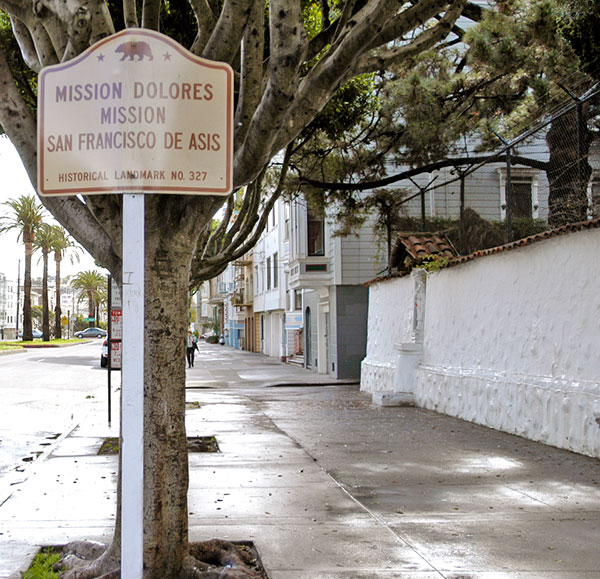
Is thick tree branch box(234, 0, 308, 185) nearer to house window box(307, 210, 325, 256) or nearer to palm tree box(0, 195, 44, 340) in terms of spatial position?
house window box(307, 210, 325, 256)

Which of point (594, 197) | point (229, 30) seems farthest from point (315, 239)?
point (229, 30)

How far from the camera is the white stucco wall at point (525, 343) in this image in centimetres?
902

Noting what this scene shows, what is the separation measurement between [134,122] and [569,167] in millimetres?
7864

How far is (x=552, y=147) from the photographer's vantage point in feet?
35.5

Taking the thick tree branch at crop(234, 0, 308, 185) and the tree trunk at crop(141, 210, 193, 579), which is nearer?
the tree trunk at crop(141, 210, 193, 579)

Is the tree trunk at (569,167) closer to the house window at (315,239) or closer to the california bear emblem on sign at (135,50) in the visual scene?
the california bear emblem on sign at (135,50)

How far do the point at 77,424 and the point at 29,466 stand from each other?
386 cm

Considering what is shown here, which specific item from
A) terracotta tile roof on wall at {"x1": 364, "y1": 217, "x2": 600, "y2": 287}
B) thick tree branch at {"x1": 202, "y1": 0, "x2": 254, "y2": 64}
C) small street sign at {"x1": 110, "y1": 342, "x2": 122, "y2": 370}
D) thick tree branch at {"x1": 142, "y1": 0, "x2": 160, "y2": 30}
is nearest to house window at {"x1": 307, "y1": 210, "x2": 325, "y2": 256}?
terracotta tile roof on wall at {"x1": 364, "y1": 217, "x2": 600, "y2": 287}

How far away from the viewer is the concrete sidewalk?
4.82 meters

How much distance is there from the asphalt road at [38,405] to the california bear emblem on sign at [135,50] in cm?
559

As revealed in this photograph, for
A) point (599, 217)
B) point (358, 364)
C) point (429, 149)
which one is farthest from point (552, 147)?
point (358, 364)

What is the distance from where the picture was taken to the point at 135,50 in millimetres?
3715

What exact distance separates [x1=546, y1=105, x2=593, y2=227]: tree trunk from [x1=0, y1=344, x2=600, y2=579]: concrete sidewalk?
319cm

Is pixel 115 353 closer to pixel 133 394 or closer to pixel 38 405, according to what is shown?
pixel 38 405
